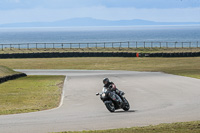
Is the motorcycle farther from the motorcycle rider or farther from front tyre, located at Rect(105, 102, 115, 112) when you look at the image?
the motorcycle rider

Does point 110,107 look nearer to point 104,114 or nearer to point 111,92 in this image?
point 111,92

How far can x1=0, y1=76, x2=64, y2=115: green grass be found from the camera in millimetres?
24180

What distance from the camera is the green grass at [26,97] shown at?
2418cm

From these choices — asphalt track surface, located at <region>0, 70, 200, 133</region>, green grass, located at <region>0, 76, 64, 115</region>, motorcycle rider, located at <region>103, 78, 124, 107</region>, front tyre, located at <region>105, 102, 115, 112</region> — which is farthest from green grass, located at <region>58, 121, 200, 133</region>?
green grass, located at <region>0, 76, 64, 115</region>

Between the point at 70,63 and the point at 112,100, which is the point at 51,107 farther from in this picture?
the point at 70,63

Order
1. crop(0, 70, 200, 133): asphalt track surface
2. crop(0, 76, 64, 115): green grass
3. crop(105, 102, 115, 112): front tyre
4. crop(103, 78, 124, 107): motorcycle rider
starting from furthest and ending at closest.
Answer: crop(0, 76, 64, 115): green grass → crop(103, 78, 124, 107): motorcycle rider → crop(105, 102, 115, 112): front tyre → crop(0, 70, 200, 133): asphalt track surface

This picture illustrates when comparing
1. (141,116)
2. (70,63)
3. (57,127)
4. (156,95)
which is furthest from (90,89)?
(70,63)

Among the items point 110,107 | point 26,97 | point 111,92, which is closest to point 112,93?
point 111,92

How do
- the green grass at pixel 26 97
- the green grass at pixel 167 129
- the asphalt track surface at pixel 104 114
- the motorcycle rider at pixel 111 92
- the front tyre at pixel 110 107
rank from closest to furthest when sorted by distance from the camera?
the green grass at pixel 167 129
the asphalt track surface at pixel 104 114
the front tyre at pixel 110 107
the motorcycle rider at pixel 111 92
the green grass at pixel 26 97

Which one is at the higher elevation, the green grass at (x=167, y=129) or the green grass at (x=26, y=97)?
the green grass at (x=167, y=129)

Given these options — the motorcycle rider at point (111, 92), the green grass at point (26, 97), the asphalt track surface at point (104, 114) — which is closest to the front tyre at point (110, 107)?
the asphalt track surface at point (104, 114)

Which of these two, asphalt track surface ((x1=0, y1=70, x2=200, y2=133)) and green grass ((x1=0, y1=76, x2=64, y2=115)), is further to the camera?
green grass ((x1=0, y1=76, x2=64, y2=115))

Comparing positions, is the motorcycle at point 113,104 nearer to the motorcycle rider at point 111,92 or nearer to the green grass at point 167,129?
the motorcycle rider at point 111,92

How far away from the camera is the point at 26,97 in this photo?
98.3 feet
